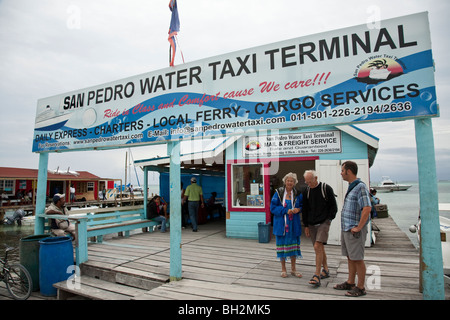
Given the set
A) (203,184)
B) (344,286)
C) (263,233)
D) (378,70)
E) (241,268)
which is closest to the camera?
(378,70)

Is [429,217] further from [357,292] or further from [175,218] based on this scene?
[175,218]

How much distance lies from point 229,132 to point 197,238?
4682 mm

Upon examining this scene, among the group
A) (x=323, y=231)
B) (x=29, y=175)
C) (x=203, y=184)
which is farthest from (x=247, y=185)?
(x=29, y=175)

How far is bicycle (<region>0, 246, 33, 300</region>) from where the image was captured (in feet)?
16.6

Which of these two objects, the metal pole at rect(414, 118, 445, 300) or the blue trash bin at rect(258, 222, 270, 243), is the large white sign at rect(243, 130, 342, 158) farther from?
the metal pole at rect(414, 118, 445, 300)

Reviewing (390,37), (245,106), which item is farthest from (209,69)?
(390,37)

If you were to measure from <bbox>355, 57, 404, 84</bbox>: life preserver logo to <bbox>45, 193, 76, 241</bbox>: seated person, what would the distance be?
638cm

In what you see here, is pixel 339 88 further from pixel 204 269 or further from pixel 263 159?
pixel 263 159

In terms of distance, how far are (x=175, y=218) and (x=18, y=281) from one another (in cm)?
338

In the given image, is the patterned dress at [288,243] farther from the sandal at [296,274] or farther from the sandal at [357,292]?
the sandal at [357,292]

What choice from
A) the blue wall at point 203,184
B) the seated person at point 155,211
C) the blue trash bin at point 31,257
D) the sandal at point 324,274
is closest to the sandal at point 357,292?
the sandal at point 324,274

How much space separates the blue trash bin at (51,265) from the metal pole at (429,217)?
5.69 metres

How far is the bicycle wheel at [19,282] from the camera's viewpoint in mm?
5070

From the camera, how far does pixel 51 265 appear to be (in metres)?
5.15
